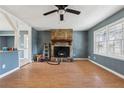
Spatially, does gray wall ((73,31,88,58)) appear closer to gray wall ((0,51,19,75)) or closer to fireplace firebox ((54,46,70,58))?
fireplace firebox ((54,46,70,58))

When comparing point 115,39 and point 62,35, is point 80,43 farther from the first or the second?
point 115,39

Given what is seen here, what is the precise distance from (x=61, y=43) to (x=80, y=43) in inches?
63.5

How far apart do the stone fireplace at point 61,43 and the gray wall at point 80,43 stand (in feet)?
3.16

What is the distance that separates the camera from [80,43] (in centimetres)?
1111

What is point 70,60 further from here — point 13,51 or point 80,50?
point 13,51

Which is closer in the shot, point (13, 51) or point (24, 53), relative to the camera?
point (13, 51)

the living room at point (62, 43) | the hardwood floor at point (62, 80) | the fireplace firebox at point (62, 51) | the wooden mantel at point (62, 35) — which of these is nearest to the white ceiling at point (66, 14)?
the living room at point (62, 43)

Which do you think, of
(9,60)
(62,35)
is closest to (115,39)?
(9,60)

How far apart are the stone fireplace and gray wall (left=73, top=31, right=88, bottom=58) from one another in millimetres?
963

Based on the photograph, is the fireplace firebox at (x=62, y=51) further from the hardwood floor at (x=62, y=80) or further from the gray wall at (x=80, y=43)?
the hardwood floor at (x=62, y=80)

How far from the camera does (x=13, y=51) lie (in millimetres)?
6000
